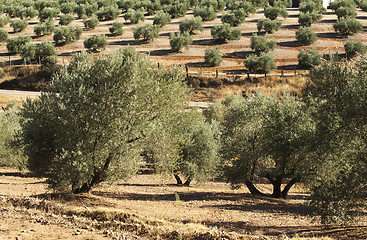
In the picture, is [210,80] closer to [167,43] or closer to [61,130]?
[167,43]

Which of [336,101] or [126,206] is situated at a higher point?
[336,101]

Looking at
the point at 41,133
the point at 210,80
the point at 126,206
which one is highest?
the point at 41,133

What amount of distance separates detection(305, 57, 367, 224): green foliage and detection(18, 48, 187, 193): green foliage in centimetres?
880

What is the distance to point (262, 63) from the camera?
248 feet

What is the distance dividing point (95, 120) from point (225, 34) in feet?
266

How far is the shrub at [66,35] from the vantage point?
9850 cm

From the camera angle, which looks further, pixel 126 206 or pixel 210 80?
pixel 210 80

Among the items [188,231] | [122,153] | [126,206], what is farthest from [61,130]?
[188,231]

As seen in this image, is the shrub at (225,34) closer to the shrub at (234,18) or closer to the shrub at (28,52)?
the shrub at (234,18)

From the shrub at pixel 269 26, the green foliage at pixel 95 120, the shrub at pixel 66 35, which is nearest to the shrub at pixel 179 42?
the shrub at pixel 269 26

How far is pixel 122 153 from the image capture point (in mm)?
20969

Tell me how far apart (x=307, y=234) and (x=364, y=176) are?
4.13 meters

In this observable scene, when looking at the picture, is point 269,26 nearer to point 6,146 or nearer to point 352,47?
point 352,47

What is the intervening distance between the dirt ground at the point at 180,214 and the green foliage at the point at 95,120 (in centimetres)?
198
